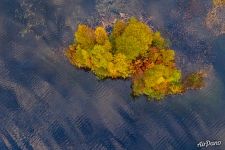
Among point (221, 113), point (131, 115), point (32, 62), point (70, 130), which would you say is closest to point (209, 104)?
point (221, 113)

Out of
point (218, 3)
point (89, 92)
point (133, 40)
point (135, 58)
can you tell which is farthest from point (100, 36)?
point (218, 3)

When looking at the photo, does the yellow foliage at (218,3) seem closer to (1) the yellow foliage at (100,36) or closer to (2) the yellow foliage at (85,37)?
(1) the yellow foliage at (100,36)

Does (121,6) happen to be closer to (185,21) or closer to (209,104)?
(185,21)

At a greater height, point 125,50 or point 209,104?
point 125,50

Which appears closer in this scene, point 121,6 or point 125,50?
point 125,50

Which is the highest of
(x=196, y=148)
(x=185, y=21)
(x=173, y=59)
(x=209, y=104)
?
(x=185, y=21)

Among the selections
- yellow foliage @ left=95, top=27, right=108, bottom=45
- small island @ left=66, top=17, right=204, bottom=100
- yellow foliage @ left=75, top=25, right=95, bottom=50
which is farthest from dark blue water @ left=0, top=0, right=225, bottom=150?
yellow foliage @ left=95, top=27, right=108, bottom=45

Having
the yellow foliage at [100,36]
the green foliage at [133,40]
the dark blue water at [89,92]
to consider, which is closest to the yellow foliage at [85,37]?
the yellow foliage at [100,36]
